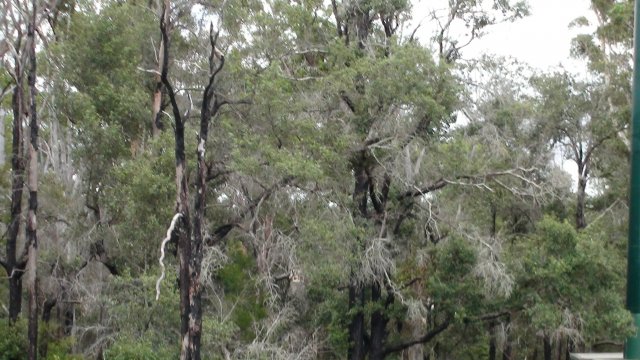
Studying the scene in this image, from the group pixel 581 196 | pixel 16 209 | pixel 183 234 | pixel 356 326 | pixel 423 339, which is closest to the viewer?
pixel 183 234

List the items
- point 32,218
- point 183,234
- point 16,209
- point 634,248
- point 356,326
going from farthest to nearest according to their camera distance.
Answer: point 356,326 < point 16,209 < point 634,248 < point 32,218 < point 183,234

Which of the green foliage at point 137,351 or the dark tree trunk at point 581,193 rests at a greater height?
the dark tree trunk at point 581,193

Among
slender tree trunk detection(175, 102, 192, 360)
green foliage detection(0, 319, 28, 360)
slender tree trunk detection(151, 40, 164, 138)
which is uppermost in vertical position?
slender tree trunk detection(151, 40, 164, 138)

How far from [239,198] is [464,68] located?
5.88 metres

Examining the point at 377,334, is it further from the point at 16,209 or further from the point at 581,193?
the point at 16,209

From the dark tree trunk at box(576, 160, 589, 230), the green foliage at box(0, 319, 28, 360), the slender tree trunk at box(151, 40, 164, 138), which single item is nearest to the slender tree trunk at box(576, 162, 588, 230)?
the dark tree trunk at box(576, 160, 589, 230)

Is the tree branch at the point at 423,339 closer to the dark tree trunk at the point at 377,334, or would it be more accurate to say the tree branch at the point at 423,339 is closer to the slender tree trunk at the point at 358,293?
the dark tree trunk at the point at 377,334

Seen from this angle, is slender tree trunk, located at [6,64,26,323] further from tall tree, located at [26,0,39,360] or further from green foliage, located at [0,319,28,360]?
tall tree, located at [26,0,39,360]

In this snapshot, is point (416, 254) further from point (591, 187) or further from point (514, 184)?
point (591, 187)

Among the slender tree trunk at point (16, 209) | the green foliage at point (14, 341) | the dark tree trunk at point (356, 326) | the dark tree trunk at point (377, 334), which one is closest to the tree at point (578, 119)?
the dark tree trunk at point (377, 334)

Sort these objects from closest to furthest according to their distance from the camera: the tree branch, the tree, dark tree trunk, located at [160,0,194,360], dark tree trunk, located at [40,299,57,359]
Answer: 1. dark tree trunk, located at [160,0,194,360]
2. dark tree trunk, located at [40,299,57,359]
3. the tree branch
4. the tree

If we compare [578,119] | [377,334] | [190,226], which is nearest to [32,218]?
[190,226]

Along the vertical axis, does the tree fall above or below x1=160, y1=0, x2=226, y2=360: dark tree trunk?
above

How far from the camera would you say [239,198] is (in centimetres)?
1692
